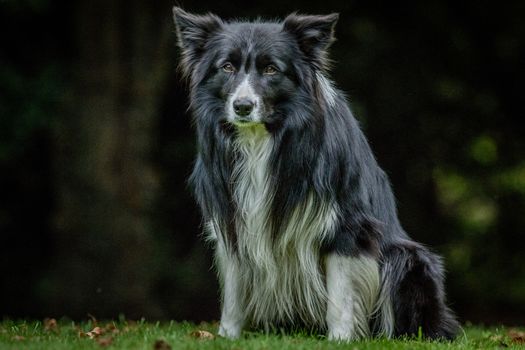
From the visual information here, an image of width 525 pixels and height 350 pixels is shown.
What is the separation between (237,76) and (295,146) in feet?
2.11

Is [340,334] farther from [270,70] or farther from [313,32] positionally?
[313,32]

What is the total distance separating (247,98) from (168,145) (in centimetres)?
791

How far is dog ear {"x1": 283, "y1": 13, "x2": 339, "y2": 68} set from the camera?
23.5 feet

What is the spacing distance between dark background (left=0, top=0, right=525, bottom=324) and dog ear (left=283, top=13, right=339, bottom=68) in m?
6.26

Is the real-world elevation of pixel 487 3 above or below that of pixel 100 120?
above

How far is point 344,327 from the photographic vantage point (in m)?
7.17

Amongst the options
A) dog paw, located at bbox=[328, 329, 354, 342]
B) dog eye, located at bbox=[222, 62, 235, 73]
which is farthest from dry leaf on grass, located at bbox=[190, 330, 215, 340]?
dog eye, located at bbox=[222, 62, 235, 73]

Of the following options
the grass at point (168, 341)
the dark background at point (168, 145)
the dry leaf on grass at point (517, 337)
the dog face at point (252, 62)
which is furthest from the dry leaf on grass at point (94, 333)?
the dark background at point (168, 145)

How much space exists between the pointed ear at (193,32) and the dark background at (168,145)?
5.82 m

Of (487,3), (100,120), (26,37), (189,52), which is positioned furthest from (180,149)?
(189,52)

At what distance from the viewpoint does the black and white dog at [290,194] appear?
7047 millimetres

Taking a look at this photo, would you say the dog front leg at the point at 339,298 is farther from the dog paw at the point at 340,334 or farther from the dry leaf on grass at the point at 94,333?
the dry leaf on grass at the point at 94,333

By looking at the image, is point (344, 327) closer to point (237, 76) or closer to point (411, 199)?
point (237, 76)

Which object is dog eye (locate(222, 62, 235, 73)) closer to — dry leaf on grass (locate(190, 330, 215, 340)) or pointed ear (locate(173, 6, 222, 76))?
pointed ear (locate(173, 6, 222, 76))
